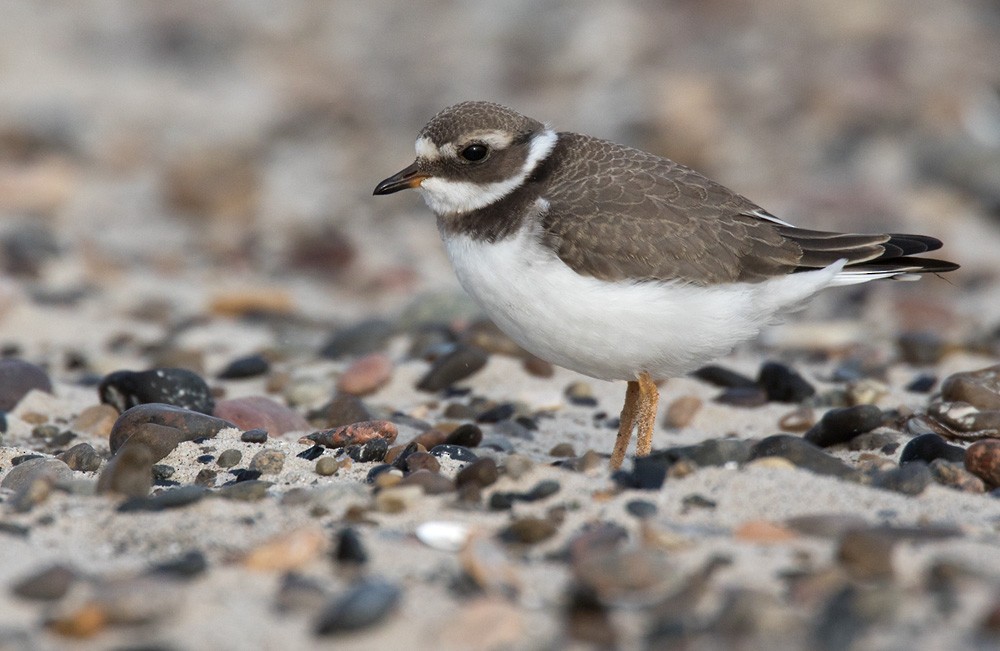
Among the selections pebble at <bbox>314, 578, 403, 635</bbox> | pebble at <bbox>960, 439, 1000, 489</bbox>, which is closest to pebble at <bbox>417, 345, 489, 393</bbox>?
pebble at <bbox>960, 439, 1000, 489</bbox>

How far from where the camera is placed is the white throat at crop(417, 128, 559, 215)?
5.48 meters

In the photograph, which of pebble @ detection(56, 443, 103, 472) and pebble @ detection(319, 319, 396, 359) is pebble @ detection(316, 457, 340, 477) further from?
pebble @ detection(319, 319, 396, 359)

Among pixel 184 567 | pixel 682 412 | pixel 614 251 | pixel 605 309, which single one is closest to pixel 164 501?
pixel 184 567

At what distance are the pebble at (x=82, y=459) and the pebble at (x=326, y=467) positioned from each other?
3.55 feet

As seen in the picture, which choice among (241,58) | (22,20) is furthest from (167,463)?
(22,20)

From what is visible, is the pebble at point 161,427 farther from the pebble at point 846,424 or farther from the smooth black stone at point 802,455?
the pebble at point 846,424

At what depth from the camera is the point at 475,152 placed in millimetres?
5582

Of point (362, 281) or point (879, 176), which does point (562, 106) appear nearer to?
point (879, 176)

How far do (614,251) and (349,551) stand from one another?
1936 mm

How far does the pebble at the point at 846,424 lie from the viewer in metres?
5.68

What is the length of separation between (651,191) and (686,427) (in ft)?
5.85

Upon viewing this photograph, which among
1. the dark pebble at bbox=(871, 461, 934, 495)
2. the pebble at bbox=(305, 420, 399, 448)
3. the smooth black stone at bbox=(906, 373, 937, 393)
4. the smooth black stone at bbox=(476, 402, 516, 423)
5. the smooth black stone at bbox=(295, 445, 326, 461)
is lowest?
the smooth black stone at bbox=(295, 445, 326, 461)

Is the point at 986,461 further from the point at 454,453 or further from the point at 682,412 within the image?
the point at 454,453

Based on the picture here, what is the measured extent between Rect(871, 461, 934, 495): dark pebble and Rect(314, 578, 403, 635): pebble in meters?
2.12
